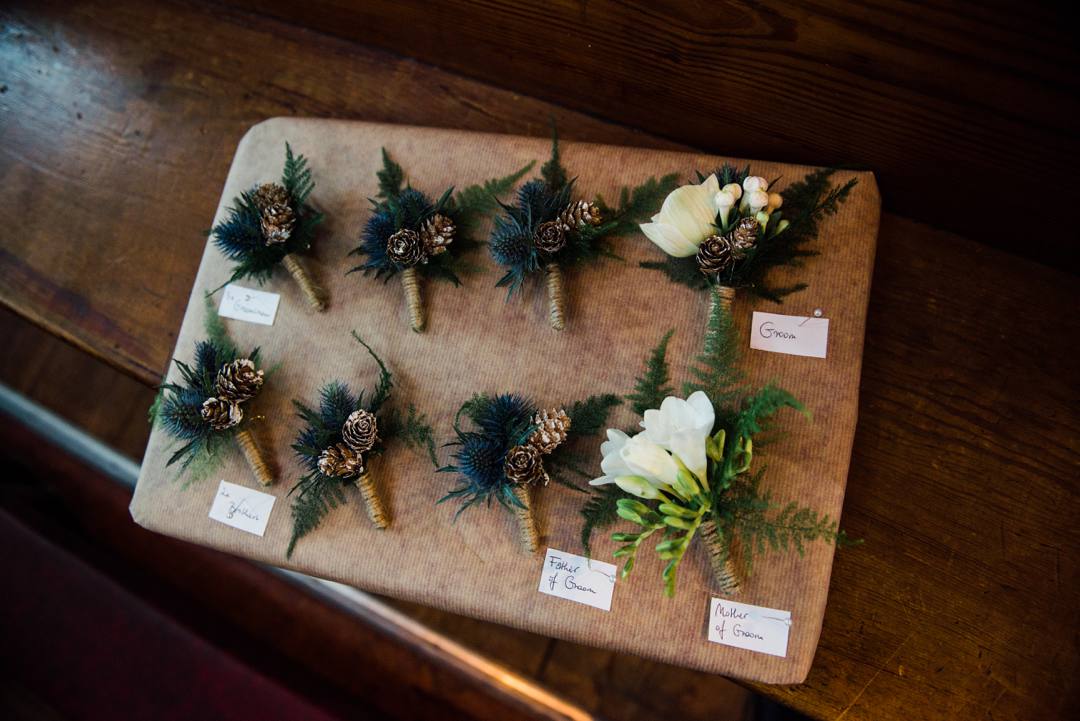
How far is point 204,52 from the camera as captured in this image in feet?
4.84

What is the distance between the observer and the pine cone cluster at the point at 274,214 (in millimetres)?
1069

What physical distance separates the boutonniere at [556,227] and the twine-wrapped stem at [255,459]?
484 mm

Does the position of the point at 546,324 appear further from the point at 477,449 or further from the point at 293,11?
the point at 293,11

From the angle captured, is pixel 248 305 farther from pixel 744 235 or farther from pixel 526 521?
pixel 744 235

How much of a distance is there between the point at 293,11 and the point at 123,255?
643 millimetres

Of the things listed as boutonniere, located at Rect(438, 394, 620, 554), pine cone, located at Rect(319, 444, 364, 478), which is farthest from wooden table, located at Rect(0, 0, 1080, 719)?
pine cone, located at Rect(319, 444, 364, 478)

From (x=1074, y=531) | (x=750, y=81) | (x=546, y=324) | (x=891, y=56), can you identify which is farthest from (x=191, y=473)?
(x=1074, y=531)

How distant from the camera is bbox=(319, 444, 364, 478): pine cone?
967mm

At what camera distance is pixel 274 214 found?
42.0 inches

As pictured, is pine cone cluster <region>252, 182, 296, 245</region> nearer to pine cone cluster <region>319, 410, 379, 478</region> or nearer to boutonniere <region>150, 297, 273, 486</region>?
boutonniere <region>150, 297, 273, 486</region>

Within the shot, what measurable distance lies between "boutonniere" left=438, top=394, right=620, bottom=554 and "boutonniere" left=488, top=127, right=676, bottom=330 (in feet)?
0.48

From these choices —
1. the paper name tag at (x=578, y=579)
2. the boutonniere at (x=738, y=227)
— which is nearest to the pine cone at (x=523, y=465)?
the paper name tag at (x=578, y=579)

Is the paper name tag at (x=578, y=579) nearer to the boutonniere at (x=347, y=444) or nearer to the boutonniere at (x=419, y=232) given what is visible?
the boutonniere at (x=347, y=444)

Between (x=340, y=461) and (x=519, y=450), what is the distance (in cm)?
28
